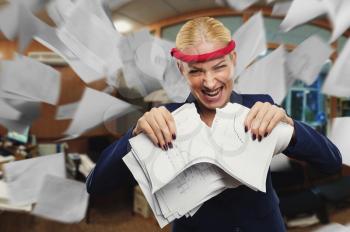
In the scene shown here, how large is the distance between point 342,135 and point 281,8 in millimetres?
139

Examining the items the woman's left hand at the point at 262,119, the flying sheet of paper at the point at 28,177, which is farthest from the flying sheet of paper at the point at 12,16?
the woman's left hand at the point at 262,119

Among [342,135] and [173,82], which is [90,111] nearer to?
[173,82]

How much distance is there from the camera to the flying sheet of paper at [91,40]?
0.31 metres

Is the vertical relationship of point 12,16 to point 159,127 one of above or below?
above

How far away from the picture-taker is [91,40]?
1.02 ft

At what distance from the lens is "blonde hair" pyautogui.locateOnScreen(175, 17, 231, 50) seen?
24cm

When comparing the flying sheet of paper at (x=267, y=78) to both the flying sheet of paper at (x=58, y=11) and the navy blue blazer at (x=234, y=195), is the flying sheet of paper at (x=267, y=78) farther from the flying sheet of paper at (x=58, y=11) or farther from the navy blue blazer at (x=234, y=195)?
the flying sheet of paper at (x=58, y=11)

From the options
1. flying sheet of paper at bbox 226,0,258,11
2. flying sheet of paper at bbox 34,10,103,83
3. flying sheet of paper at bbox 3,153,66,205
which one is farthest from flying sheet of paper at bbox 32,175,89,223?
flying sheet of paper at bbox 226,0,258,11

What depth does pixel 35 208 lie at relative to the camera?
0.30 meters

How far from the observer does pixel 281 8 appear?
0.30 meters

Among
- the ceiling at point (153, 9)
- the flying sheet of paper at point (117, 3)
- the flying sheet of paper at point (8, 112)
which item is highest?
the flying sheet of paper at point (117, 3)

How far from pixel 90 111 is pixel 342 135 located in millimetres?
248

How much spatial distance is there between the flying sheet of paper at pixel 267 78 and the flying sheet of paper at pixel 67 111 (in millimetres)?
168

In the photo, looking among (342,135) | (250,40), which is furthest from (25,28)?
(342,135)
